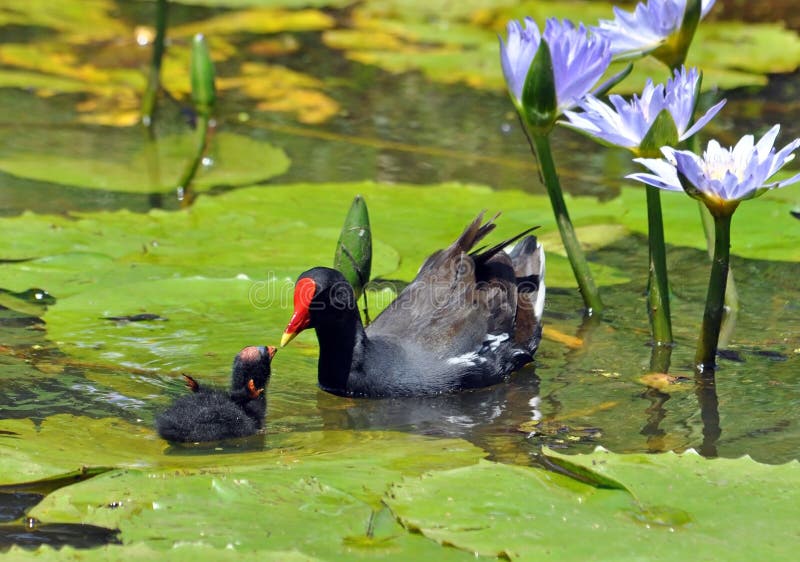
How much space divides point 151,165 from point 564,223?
274cm

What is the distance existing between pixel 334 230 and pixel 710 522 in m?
2.71

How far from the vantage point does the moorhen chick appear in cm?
347

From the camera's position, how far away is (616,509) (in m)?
2.76

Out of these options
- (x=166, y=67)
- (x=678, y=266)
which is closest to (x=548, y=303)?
(x=678, y=266)

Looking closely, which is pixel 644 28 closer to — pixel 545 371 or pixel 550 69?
pixel 550 69

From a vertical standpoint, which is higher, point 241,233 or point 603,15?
point 603,15

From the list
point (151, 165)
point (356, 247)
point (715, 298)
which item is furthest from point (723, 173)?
point (151, 165)

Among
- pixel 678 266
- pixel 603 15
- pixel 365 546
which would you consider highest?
pixel 603 15

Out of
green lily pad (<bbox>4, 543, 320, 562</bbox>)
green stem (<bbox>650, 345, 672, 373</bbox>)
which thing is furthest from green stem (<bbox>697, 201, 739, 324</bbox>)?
green lily pad (<bbox>4, 543, 320, 562</bbox>)

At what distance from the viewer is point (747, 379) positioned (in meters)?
4.06

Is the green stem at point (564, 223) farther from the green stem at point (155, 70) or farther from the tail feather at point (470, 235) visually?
the green stem at point (155, 70)

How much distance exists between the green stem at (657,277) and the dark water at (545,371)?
99 millimetres

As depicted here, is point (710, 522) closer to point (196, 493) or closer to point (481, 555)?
point (481, 555)

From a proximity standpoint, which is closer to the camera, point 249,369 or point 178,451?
point 178,451
